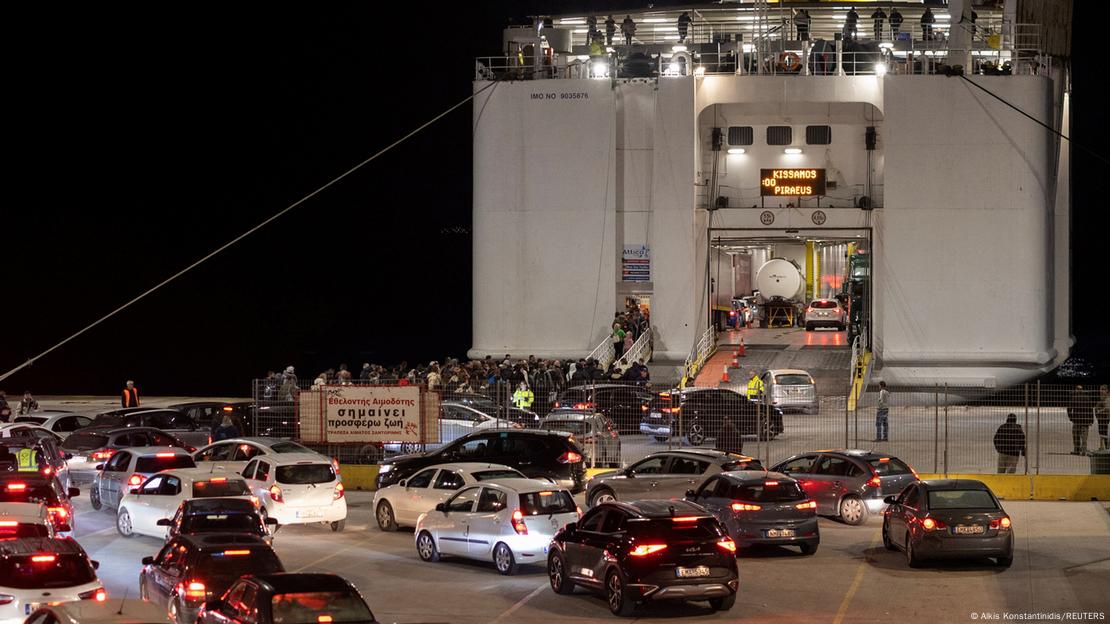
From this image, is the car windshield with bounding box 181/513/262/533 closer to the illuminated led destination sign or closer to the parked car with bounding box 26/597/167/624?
the parked car with bounding box 26/597/167/624

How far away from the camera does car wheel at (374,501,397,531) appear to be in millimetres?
22281

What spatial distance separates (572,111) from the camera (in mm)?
44281

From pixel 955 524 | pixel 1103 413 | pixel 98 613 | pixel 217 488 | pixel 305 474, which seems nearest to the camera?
pixel 98 613

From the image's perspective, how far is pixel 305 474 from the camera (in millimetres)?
22125

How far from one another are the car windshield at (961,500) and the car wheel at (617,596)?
5.09m

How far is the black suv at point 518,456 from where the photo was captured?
25.1m

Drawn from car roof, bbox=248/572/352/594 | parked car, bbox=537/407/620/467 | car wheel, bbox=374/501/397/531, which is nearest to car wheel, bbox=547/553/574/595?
car roof, bbox=248/572/352/594

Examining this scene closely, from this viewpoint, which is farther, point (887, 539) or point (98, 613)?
point (887, 539)

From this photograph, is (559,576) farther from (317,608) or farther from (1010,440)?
(1010,440)

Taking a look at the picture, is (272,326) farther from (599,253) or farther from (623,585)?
(623,585)

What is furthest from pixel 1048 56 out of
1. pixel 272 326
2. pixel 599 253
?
pixel 272 326

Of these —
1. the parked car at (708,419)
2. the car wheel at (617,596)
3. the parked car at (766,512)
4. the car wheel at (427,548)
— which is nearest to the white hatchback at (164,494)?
the car wheel at (427,548)

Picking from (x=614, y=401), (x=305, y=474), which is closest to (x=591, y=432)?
(x=614, y=401)

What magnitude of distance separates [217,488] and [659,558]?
25.5 ft
